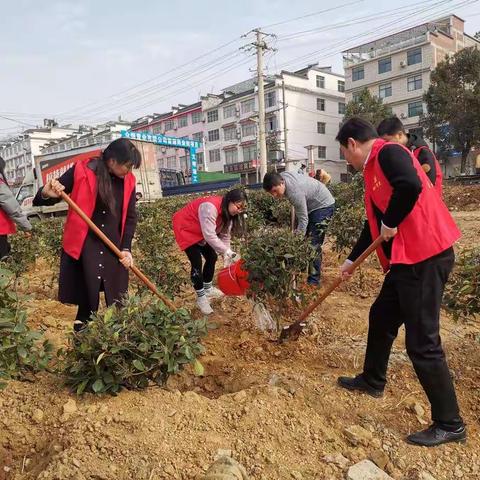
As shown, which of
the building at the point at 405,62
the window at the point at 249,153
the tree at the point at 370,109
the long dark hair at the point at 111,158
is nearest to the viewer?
the long dark hair at the point at 111,158

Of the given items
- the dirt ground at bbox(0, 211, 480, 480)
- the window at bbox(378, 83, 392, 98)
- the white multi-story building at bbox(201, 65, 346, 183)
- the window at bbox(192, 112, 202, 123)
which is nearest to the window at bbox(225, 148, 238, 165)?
the white multi-story building at bbox(201, 65, 346, 183)

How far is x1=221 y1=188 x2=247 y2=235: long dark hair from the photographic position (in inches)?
160

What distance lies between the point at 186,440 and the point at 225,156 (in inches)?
1842

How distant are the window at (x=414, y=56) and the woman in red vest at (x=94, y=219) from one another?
3942cm

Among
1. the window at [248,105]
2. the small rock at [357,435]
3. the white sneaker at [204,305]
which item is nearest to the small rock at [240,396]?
the small rock at [357,435]

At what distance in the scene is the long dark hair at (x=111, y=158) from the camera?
9.53 ft

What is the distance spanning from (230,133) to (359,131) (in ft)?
151

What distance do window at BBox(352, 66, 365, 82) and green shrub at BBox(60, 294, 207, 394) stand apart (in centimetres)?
4280

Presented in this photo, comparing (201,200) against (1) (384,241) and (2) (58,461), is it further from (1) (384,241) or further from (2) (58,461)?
(2) (58,461)

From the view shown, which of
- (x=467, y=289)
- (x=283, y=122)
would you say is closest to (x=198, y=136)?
(x=283, y=122)

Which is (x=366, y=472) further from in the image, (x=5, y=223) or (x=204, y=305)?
(x=5, y=223)

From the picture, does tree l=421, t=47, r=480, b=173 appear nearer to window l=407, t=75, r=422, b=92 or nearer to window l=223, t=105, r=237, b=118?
window l=407, t=75, r=422, b=92

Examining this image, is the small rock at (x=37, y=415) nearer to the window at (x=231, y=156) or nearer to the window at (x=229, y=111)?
the window at (x=231, y=156)

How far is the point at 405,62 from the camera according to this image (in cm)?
3797
